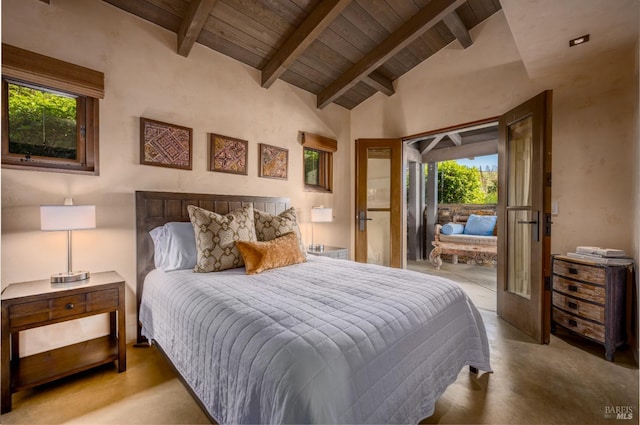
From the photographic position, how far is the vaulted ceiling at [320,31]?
2.44 meters

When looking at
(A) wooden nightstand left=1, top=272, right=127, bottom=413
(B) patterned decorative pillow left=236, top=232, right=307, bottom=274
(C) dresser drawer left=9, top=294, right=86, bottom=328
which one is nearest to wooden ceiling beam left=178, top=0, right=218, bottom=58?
(B) patterned decorative pillow left=236, top=232, right=307, bottom=274

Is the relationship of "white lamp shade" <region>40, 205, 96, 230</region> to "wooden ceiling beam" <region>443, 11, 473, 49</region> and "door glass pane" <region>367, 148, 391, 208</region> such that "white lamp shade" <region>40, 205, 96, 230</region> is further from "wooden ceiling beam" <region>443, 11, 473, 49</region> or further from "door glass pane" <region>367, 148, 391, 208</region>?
"wooden ceiling beam" <region>443, 11, 473, 49</region>

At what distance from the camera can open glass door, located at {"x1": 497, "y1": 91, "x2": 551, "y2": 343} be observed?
2348 millimetres

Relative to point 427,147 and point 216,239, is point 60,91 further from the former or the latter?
point 427,147

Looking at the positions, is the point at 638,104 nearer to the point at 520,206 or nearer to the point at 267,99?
the point at 520,206

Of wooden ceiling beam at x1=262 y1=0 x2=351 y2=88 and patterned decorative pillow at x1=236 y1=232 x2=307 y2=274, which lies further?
wooden ceiling beam at x1=262 y1=0 x2=351 y2=88

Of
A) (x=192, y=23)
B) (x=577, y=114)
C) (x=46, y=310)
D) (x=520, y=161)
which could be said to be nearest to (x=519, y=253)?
(x=520, y=161)

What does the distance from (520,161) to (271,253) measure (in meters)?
2.65

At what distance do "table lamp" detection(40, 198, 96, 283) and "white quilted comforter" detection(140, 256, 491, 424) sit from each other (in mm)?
581

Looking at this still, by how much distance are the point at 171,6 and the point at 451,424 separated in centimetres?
365

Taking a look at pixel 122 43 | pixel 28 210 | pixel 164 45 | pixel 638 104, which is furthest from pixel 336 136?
pixel 28 210

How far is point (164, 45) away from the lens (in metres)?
2.58

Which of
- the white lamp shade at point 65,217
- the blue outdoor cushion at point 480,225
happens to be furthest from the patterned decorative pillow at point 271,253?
the blue outdoor cushion at point 480,225

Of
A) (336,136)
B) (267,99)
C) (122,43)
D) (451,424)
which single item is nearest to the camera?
(451,424)
